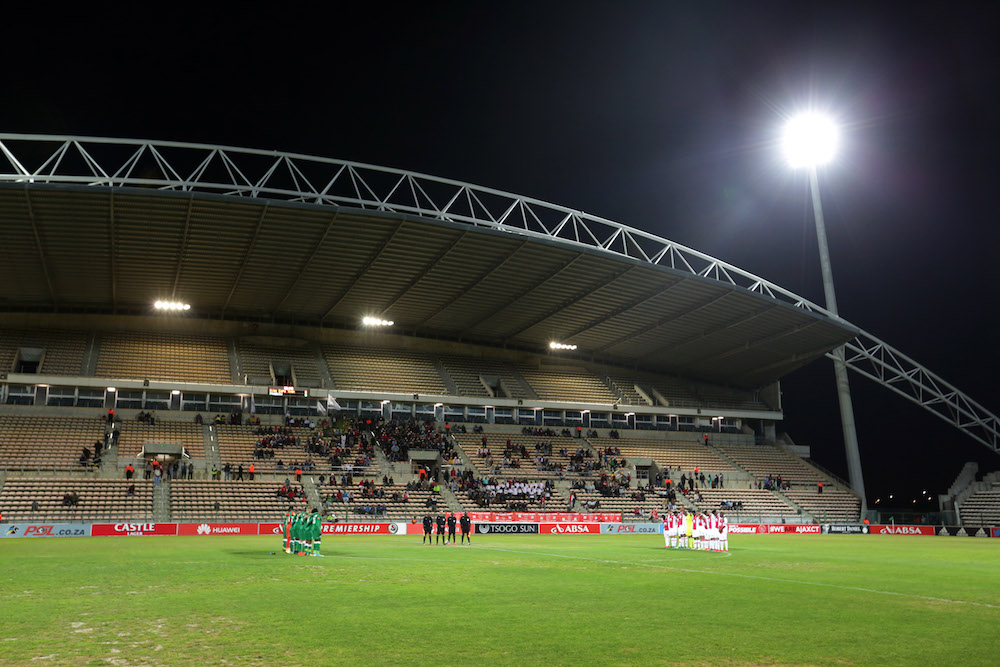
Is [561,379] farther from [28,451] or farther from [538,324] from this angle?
[28,451]

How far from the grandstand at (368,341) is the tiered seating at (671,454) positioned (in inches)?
11.0

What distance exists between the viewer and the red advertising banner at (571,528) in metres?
49.3

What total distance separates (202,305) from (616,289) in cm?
3103

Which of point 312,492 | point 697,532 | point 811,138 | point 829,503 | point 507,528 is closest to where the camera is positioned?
point 697,532

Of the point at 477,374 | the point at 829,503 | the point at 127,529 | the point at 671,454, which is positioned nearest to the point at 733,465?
the point at 671,454

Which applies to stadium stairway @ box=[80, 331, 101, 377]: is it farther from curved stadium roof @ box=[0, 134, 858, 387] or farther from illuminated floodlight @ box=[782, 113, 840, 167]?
illuminated floodlight @ box=[782, 113, 840, 167]

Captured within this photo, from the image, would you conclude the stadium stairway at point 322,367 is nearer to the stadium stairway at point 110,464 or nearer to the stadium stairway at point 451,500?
the stadium stairway at point 451,500

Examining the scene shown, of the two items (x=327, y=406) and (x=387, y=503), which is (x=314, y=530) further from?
(x=327, y=406)

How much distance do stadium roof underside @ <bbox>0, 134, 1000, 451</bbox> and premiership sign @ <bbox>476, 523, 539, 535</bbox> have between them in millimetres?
16568

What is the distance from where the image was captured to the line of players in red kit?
28984 millimetres

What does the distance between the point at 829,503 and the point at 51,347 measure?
6029cm

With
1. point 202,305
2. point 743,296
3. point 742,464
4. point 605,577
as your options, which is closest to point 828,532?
point 742,464

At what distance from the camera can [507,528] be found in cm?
4847

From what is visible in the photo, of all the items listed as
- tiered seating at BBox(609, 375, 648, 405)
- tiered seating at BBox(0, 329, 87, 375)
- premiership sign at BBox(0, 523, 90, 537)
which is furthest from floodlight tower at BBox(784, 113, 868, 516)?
tiered seating at BBox(0, 329, 87, 375)
